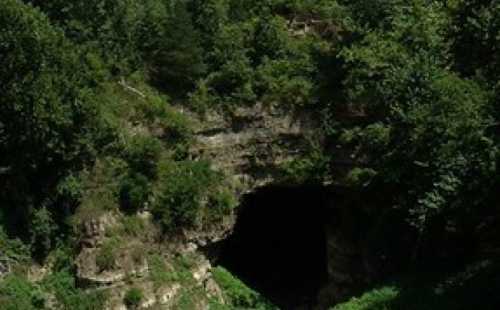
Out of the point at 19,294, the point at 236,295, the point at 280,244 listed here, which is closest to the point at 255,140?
the point at 236,295

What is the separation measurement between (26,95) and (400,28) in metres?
15.8

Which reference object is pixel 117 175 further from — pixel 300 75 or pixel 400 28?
pixel 400 28

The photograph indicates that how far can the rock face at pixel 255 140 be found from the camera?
32.1 m

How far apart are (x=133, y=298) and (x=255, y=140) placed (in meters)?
9.40

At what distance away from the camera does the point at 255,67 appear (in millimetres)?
33750

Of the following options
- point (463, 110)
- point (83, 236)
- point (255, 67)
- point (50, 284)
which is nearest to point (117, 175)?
point (83, 236)

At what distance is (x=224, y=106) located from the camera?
107 ft

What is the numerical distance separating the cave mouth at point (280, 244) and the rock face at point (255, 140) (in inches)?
222

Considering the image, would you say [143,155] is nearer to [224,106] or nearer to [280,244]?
[224,106]

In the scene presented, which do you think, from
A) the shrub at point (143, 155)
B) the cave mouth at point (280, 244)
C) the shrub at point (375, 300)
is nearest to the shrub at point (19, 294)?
the shrub at point (143, 155)

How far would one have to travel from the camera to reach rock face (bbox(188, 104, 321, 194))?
32.1 metres

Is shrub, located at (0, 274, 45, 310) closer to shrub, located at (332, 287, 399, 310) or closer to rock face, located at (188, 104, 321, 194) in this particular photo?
rock face, located at (188, 104, 321, 194)

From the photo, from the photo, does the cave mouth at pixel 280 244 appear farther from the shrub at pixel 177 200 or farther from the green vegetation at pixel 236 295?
the shrub at pixel 177 200

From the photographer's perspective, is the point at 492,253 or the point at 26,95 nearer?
the point at 26,95
